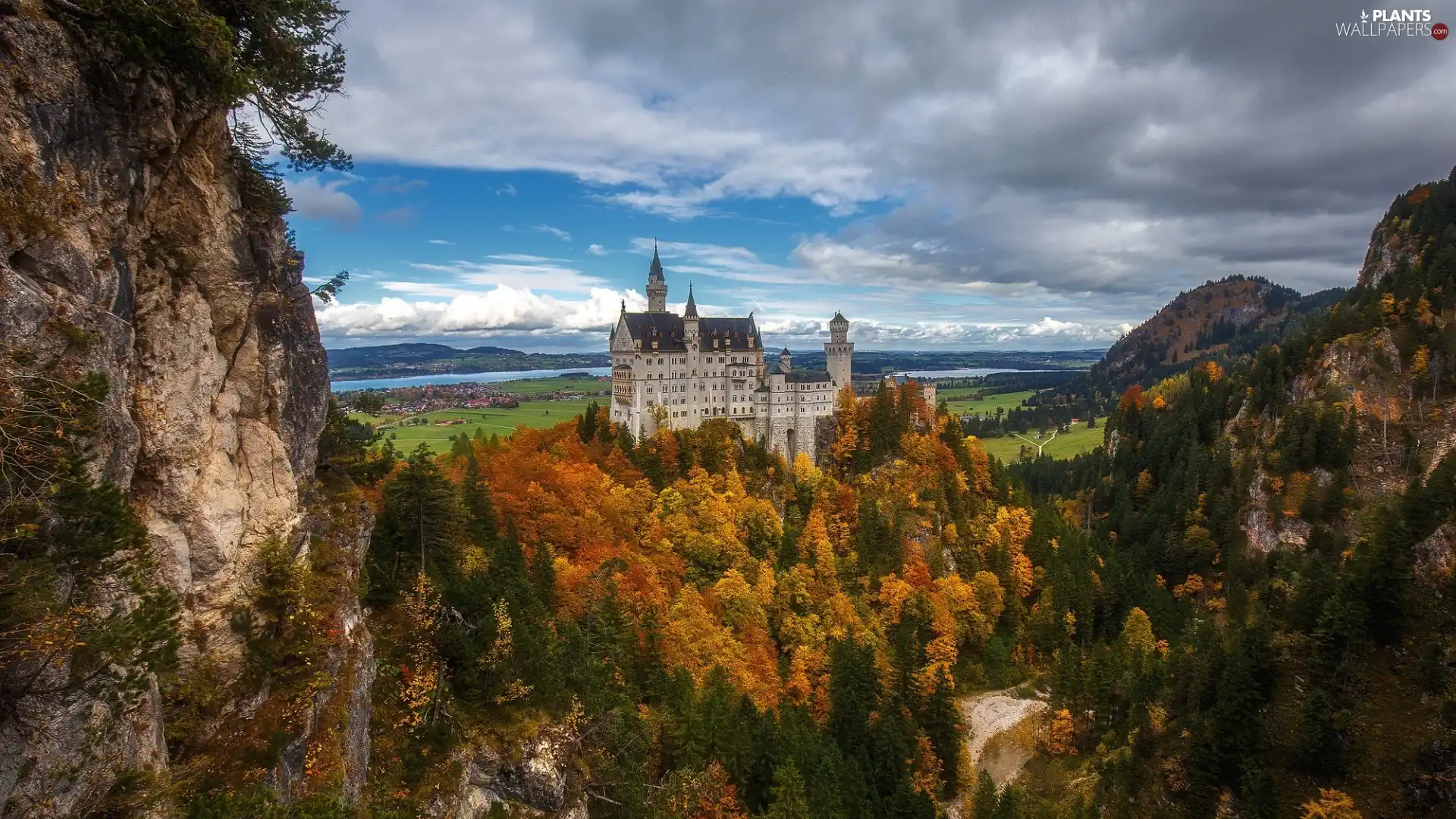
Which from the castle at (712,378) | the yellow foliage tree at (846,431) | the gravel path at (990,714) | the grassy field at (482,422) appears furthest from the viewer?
the grassy field at (482,422)

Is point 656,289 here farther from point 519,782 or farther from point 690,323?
point 519,782

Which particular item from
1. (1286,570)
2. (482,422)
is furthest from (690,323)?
(1286,570)

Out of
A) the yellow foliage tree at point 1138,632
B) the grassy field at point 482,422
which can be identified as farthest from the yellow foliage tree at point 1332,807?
the grassy field at point 482,422

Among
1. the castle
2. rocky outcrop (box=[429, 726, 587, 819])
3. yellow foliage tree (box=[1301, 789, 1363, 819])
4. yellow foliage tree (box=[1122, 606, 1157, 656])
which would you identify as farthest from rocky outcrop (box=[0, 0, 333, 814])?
yellow foliage tree (box=[1122, 606, 1157, 656])

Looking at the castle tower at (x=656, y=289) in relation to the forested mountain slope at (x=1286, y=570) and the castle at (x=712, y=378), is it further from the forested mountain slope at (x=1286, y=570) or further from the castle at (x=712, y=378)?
the forested mountain slope at (x=1286, y=570)

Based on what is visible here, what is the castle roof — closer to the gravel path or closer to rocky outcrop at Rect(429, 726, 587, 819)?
the gravel path

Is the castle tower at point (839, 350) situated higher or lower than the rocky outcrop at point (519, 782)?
higher
